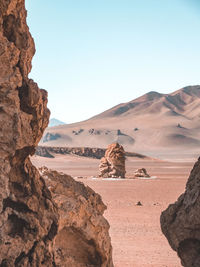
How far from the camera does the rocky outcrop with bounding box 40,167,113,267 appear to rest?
15.8 ft

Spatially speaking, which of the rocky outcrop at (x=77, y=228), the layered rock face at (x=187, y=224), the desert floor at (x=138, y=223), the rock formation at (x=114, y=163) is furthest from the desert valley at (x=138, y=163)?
the layered rock face at (x=187, y=224)

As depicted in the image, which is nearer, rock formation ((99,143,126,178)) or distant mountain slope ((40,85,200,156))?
rock formation ((99,143,126,178))

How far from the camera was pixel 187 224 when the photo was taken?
4879 millimetres

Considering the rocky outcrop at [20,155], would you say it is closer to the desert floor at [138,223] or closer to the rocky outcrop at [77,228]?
the rocky outcrop at [77,228]

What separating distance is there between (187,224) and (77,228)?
131 cm

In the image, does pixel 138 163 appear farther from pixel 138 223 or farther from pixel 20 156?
pixel 20 156

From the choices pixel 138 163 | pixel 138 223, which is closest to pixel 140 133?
pixel 138 163

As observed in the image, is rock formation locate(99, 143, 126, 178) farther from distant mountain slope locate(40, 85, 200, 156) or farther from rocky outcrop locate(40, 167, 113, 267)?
distant mountain slope locate(40, 85, 200, 156)

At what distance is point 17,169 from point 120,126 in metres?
133

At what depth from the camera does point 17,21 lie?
4258 mm

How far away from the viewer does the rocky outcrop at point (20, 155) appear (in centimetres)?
359

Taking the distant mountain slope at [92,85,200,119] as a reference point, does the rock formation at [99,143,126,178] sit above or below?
below

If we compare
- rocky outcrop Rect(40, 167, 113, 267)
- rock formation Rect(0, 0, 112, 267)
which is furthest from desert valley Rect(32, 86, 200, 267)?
rock formation Rect(0, 0, 112, 267)

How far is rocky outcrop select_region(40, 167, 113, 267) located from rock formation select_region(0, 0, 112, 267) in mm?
556
